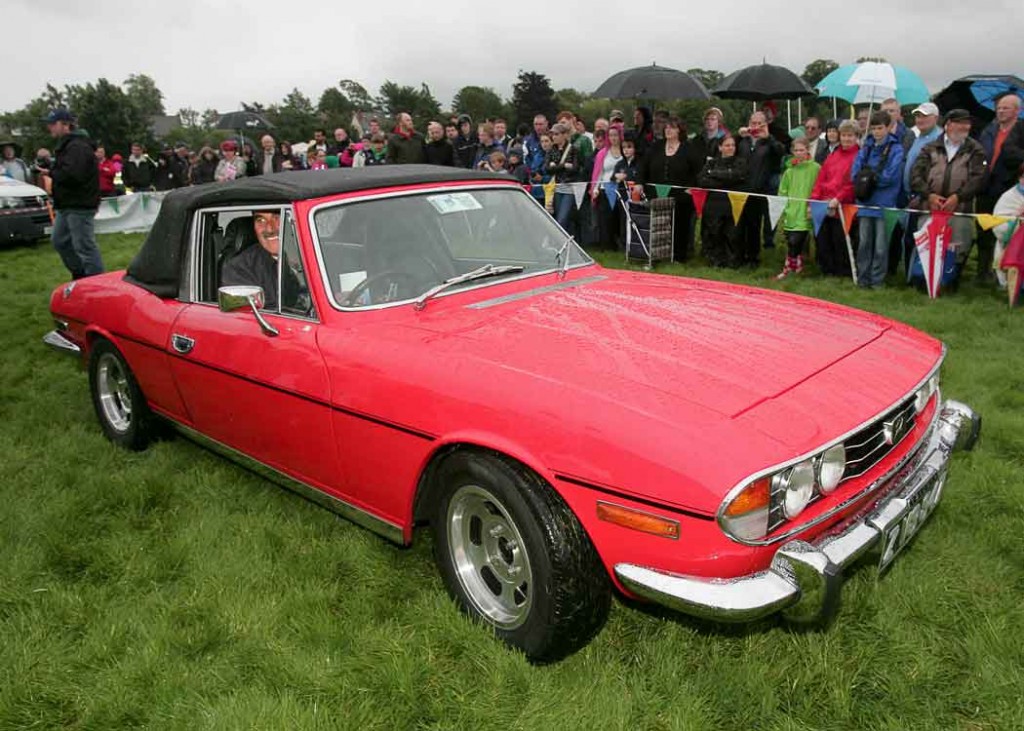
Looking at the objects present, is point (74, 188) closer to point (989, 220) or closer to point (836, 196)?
point (836, 196)

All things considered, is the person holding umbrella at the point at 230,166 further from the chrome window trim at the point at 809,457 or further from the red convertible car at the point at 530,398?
the chrome window trim at the point at 809,457

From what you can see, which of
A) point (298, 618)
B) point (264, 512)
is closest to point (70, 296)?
point (264, 512)

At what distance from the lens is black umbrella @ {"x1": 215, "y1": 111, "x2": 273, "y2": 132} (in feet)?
67.4

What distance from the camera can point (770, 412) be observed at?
226 centimetres

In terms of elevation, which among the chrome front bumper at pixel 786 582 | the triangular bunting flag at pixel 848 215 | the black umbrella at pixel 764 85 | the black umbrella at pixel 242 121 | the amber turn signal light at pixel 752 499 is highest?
the black umbrella at pixel 242 121

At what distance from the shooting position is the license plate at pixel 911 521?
2.46m

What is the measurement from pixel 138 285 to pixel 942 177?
7162 mm

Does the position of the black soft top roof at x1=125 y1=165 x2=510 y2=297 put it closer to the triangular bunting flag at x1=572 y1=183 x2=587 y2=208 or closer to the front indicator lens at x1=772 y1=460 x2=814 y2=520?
the front indicator lens at x1=772 y1=460 x2=814 y2=520

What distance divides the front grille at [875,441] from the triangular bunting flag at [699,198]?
6.93 m

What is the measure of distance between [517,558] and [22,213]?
43.7 feet

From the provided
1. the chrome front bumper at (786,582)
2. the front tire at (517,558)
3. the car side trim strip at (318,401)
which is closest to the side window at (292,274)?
the car side trim strip at (318,401)

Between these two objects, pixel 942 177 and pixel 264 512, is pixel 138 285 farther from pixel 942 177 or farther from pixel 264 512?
pixel 942 177

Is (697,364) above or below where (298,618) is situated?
above

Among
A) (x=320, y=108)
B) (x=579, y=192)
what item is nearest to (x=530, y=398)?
(x=579, y=192)
